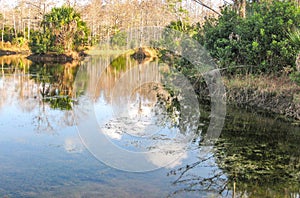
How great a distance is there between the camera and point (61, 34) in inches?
928

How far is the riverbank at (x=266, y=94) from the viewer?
744cm

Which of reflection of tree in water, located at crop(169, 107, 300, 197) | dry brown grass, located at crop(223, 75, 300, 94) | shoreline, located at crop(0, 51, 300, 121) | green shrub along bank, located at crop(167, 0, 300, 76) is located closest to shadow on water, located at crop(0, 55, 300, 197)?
reflection of tree in water, located at crop(169, 107, 300, 197)

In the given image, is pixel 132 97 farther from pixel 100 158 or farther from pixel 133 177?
pixel 133 177

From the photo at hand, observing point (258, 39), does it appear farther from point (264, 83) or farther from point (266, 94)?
point (266, 94)

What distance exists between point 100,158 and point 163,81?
263 inches

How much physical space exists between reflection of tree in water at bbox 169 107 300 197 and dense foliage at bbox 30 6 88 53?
18478mm

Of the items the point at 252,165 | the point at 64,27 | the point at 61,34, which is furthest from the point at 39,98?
the point at 64,27

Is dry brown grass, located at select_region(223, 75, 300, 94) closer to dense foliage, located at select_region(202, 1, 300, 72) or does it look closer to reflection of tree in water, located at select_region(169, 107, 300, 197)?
dense foliage, located at select_region(202, 1, 300, 72)

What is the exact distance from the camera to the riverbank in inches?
293

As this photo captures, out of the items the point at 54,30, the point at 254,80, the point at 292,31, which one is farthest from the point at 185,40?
the point at 54,30

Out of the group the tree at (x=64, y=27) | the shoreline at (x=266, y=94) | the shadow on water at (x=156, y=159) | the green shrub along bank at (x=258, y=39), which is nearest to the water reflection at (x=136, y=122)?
the shadow on water at (x=156, y=159)

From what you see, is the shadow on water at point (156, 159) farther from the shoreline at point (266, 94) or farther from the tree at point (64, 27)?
the tree at point (64, 27)

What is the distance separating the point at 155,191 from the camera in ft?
12.7

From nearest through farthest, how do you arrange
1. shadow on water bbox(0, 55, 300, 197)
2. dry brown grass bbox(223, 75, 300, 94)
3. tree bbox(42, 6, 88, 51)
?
shadow on water bbox(0, 55, 300, 197) < dry brown grass bbox(223, 75, 300, 94) < tree bbox(42, 6, 88, 51)
